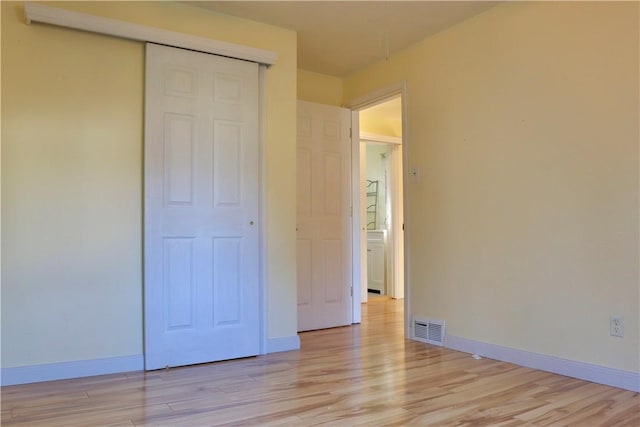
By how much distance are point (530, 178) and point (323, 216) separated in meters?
1.96

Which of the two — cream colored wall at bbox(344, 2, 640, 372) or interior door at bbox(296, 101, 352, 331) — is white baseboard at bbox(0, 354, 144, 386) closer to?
interior door at bbox(296, 101, 352, 331)

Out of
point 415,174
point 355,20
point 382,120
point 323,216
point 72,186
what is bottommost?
point 323,216

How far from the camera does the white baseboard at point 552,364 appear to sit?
2482mm

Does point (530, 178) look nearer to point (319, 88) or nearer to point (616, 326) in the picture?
point (616, 326)

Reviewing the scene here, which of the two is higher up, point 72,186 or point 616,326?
point 72,186

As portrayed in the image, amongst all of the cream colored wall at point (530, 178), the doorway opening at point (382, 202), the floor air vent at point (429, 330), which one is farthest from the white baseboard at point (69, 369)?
the doorway opening at point (382, 202)

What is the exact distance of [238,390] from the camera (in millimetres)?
2500

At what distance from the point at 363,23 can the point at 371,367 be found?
2.52 meters

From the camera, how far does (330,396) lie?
238cm

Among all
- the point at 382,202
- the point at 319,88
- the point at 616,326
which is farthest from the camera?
the point at 382,202

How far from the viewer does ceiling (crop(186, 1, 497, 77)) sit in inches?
124

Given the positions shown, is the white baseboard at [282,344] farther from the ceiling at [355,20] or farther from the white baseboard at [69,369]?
the ceiling at [355,20]

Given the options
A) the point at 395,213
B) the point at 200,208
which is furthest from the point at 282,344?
the point at 395,213

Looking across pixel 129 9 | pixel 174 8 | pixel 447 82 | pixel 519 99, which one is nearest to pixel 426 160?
pixel 447 82
